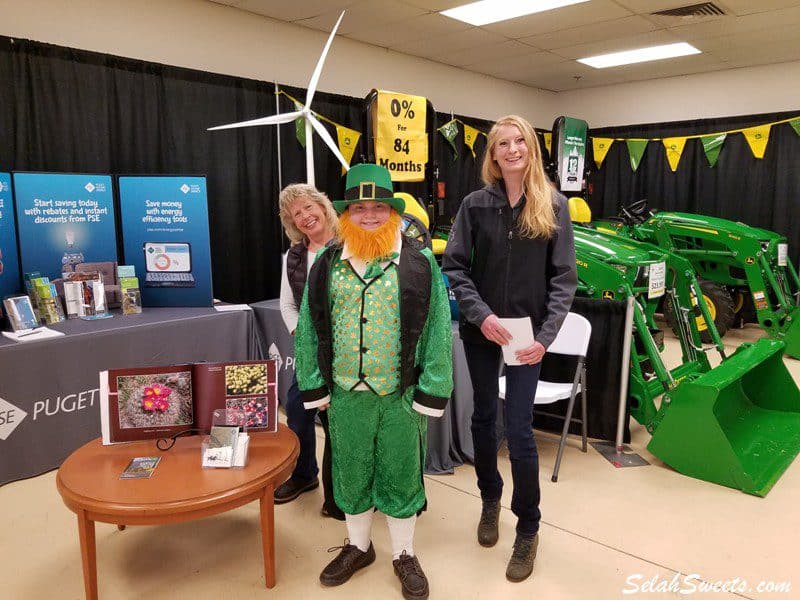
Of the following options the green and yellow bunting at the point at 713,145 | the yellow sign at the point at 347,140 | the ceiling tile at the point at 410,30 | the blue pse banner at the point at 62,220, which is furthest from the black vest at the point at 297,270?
the green and yellow bunting at the point at 713,145

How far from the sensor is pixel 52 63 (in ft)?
11.7

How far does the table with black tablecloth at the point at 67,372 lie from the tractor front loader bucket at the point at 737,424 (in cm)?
261

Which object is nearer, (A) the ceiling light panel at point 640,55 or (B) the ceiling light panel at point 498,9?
(B) the ceiling light panel at point 498,9

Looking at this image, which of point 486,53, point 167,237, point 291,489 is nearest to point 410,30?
point 486,53

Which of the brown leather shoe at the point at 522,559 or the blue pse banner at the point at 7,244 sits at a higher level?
the blue pse banner at the point at 7,244

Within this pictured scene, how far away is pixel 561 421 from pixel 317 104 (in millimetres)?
3344

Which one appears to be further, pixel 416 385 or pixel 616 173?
pixel 616 173

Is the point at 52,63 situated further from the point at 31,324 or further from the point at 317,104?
the point at 317,104

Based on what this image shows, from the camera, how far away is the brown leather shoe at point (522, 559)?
2.08m

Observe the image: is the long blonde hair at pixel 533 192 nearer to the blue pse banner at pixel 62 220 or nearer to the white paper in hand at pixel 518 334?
the white paper in hand at pixel 518 334

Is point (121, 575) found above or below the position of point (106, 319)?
below

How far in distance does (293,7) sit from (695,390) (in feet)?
12.6

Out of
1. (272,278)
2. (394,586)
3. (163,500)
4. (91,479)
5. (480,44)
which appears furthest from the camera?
(480,44)

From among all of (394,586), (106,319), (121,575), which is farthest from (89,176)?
(394,586)
